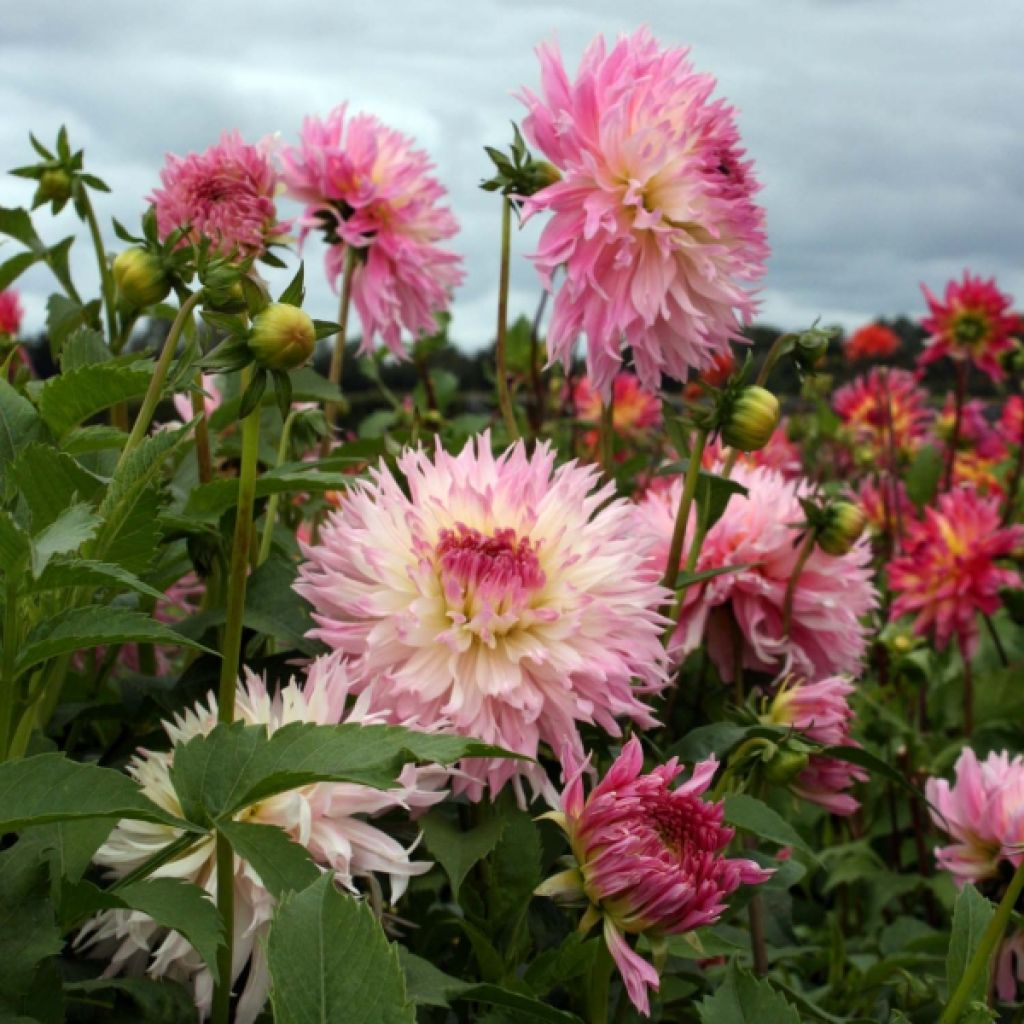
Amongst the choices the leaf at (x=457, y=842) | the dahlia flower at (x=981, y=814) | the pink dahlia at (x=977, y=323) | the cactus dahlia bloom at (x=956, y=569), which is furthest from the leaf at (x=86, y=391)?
the pink dahlia at (x=977, y=323)

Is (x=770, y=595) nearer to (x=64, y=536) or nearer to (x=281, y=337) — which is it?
(x=281, y=337)

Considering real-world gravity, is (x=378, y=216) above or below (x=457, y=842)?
above

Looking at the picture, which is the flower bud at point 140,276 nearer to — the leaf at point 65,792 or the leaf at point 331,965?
the leaf at point 65,792

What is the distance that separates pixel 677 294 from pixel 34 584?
62cm

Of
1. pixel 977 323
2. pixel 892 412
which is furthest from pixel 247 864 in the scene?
pixel 892 412

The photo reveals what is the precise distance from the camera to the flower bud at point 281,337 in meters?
0.71

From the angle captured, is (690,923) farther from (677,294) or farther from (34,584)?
(677,294)

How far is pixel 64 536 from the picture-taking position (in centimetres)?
60

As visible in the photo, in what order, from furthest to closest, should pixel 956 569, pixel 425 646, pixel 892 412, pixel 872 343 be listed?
1. pixel 872 343
2. pixel 892 412
3. pixel 956 569
4. pixel 425 646

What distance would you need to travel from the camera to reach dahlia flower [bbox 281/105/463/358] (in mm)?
1438

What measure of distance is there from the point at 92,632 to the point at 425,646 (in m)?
0.26

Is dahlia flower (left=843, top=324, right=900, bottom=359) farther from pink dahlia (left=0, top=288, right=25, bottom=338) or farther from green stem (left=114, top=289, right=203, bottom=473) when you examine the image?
green stem (left=114, top=289, right=203, bottom=473)

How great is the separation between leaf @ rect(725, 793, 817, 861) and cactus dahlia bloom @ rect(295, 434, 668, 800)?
3.5 inches

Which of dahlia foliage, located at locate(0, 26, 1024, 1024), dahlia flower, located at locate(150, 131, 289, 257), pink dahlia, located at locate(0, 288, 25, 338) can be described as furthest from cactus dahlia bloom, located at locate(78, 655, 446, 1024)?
pink dahlia, located at locate(0, 288, 25, 338)
